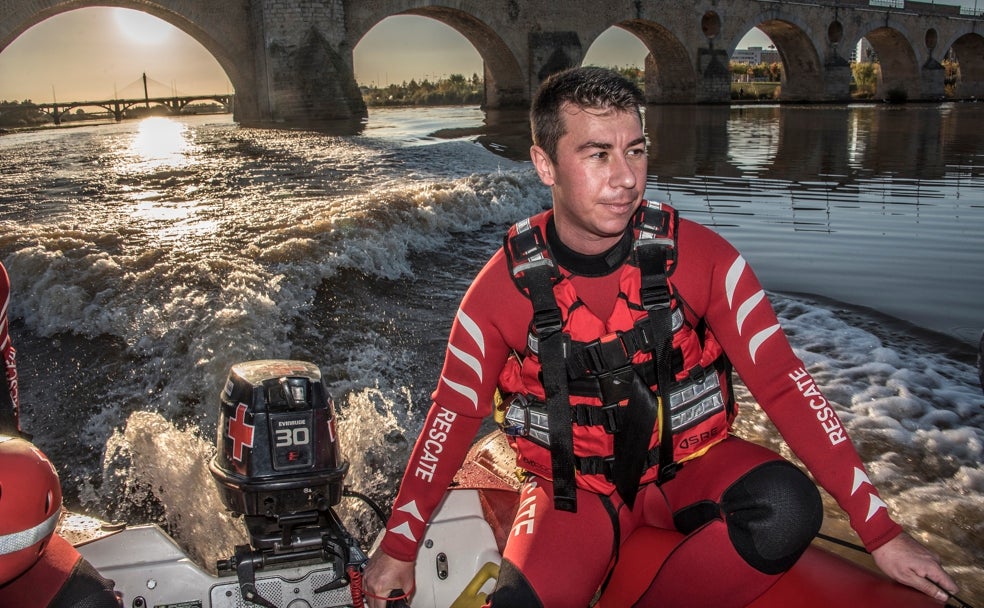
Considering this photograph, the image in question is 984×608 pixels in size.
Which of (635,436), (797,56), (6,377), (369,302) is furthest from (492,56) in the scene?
(635,436)

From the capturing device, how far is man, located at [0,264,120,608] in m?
1.35

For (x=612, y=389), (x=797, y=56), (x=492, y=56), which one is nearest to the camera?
(x=612, y=389)

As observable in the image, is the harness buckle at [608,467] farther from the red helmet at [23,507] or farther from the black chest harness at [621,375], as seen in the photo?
the red helmet at [23,507]

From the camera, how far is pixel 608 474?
6.04 feet

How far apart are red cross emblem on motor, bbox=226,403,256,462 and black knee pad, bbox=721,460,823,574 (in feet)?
3.51

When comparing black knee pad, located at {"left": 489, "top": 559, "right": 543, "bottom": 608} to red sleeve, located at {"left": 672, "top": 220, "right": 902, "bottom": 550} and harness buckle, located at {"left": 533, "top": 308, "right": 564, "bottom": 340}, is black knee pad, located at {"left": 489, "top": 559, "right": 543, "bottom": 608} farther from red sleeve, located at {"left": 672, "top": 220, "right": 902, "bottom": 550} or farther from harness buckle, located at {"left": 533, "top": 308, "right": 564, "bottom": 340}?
red sleeve, located at {"left": 672, "top": 220, "right": 902, "bottom": 550}

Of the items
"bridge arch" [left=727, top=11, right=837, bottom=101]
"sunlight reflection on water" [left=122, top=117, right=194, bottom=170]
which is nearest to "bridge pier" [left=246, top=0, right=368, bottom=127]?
"sunlight reflection on water" [left=122, top=117, right=194, bottom=170]

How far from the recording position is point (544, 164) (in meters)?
1.95

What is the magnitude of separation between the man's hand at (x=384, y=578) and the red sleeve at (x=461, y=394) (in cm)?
2

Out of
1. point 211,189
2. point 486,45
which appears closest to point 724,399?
point 211,189

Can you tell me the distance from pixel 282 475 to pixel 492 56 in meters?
30.4

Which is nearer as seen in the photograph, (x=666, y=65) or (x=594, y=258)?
(x=594, y=258)

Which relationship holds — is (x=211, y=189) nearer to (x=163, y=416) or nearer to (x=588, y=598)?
(x=163, y=416)

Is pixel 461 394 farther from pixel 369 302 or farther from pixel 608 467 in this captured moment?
pixel 369 302
